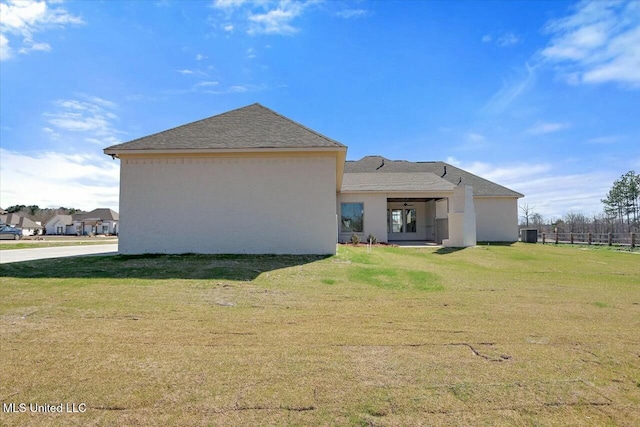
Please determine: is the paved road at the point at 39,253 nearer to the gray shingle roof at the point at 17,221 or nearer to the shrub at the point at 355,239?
the shrub at the point at 355,239

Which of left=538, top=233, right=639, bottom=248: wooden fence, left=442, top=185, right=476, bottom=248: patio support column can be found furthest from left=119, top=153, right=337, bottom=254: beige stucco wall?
left=538, top=233, right=639, bottom=248: wooden fence

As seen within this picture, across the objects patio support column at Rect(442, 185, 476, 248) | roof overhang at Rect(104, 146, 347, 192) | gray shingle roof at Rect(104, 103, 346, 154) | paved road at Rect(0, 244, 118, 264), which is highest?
gray shingle roof at Rect(104, 103, 346, 154)

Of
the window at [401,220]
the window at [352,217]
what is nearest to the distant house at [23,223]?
the window at [352,217]

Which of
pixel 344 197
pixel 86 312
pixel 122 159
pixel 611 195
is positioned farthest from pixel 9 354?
pixel 611 195

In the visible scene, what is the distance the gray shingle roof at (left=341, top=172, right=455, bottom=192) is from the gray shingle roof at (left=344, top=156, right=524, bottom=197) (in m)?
1.48

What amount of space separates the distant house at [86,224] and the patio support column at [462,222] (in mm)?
63932

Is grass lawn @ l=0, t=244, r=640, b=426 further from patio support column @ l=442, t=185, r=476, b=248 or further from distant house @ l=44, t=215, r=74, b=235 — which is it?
distant house @ l=44, t=215, r=74, b=235

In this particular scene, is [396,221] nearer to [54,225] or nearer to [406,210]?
[406,210]

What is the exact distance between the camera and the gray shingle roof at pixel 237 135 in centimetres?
1259

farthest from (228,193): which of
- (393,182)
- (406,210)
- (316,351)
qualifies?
(406,210)

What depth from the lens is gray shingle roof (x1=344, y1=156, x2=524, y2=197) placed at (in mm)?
Result: 25237

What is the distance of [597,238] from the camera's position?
27156mm

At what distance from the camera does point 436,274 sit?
10.3 meters

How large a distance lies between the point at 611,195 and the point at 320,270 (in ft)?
150
